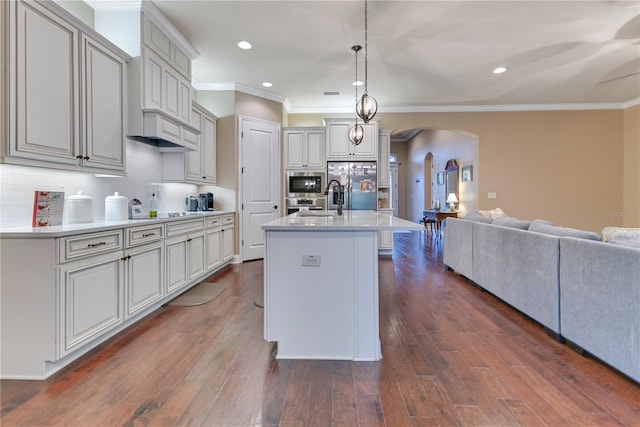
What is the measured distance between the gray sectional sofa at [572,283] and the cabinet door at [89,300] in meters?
3.25

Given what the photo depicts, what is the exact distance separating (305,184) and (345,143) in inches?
41.5

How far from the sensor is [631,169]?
5.76m

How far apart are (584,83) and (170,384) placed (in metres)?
6.75

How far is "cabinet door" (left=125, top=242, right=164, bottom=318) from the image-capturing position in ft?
7.76

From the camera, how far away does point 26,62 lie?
6.00 feet

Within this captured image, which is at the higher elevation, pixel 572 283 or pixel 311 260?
pixel 311 260

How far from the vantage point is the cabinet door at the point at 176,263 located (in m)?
2.91

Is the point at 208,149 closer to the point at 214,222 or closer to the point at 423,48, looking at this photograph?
the point at 214,222

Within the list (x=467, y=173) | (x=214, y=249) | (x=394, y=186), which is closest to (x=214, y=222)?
(x=214, y=249)

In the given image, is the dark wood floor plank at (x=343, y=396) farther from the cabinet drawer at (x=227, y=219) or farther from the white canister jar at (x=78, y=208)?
the cabinet drawer at (x=227, y=219)

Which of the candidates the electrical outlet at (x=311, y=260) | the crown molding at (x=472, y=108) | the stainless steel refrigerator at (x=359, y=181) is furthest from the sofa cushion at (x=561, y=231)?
the crown molding at (x=472, y=108)

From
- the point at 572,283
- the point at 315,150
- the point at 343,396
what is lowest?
the point at 343,396

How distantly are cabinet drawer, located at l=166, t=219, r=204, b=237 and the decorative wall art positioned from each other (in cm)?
565

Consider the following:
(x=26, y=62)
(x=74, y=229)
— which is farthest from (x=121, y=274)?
(x=26, y=62)
